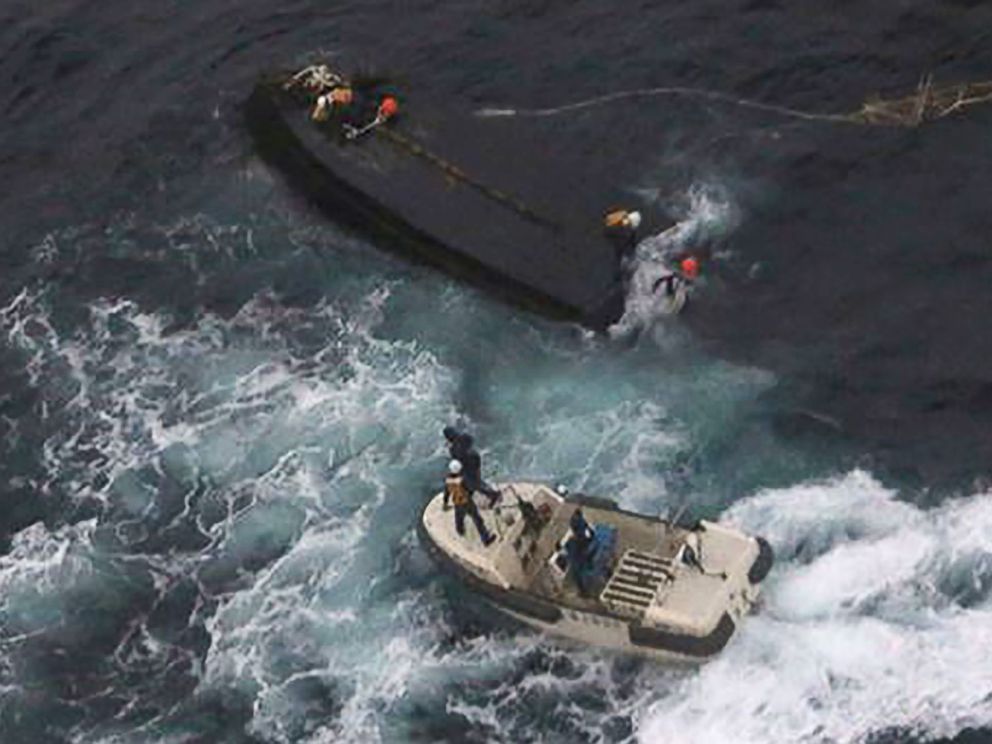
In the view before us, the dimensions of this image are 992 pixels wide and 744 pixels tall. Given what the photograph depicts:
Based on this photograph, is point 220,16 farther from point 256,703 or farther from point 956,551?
point 956,551

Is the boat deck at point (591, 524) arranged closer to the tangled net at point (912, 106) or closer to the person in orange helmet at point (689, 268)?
the person in orange helmet at point (689, 268)

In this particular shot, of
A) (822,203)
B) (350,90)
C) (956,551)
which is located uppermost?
(350,90)

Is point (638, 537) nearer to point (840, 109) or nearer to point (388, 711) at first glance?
point (388, 711)

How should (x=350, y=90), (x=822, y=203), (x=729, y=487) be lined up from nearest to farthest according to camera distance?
(x=729, y=487) → (x=822, y=203) → (x=350, y=90)

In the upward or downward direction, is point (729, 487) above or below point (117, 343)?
below

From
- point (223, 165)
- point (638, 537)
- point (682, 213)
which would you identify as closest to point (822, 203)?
point (682, 213)

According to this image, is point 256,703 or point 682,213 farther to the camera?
point 682,213

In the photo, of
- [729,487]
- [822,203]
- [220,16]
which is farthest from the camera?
[220,16]

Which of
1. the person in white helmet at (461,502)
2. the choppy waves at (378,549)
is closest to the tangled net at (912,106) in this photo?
the choppy waves at (378,549)
